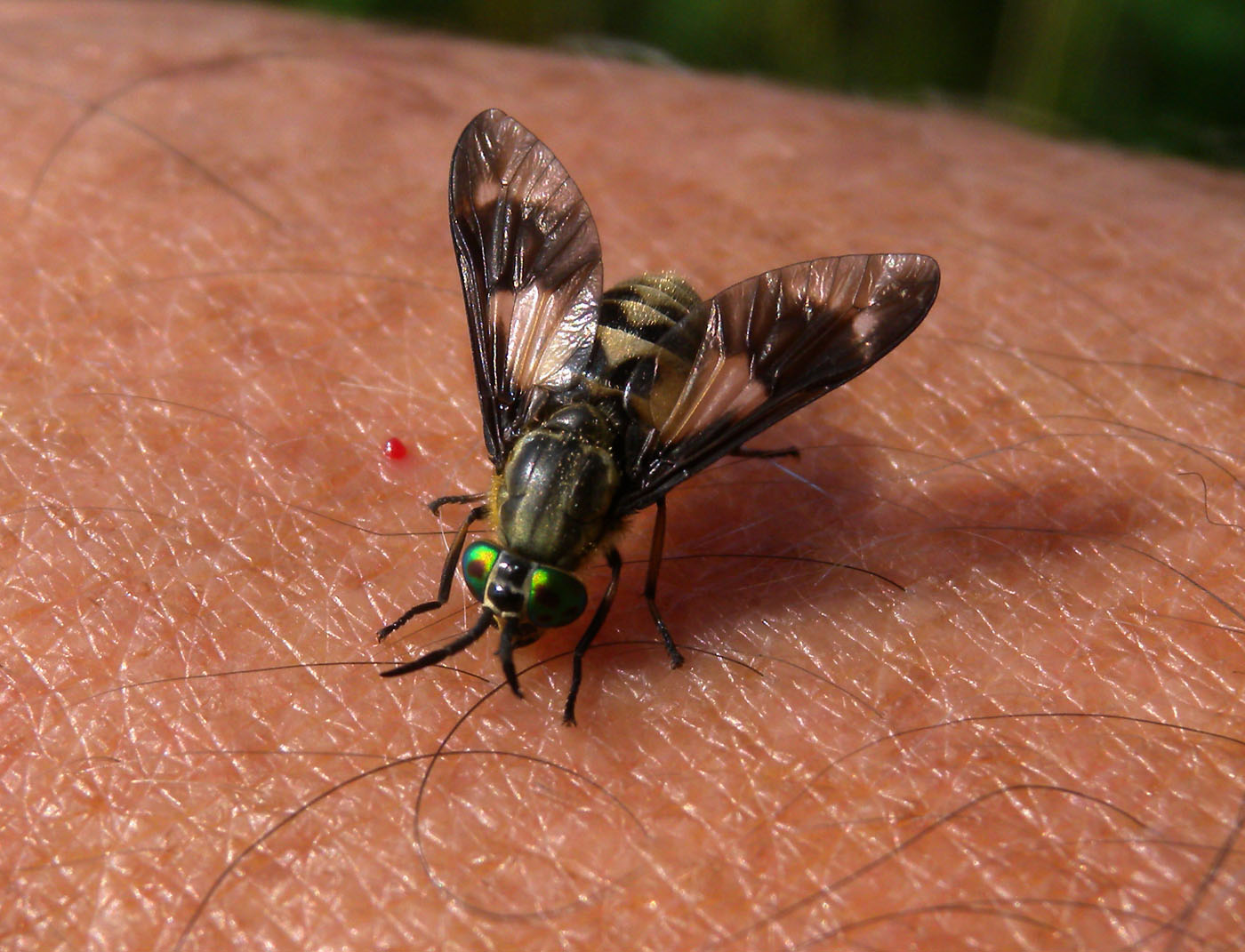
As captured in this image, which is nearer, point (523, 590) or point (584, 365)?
point (523, 590)

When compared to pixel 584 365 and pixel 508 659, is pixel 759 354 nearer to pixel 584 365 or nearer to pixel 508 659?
pixel 584 365

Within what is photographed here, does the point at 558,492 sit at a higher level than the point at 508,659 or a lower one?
higher

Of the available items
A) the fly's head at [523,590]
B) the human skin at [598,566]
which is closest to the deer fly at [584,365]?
the fly's head at [523,590]

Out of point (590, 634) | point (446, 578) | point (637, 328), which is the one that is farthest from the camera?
point (637, 328)

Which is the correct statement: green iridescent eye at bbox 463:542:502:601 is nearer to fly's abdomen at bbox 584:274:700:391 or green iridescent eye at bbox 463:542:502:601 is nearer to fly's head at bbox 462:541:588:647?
fly's head at bbox 462:541:588:647

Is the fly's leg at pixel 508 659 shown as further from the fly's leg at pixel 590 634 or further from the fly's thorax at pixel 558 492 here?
the fly's thorax at pixel 558 492

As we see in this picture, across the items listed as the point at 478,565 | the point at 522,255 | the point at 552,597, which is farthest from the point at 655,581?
the point at 522,255

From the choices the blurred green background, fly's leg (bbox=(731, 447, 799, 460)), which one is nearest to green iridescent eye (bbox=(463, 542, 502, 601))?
fly's leg (bbox=(731, 447, 799, 460))
